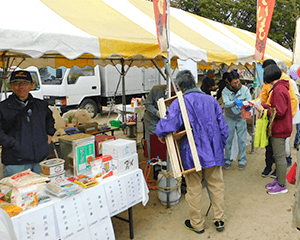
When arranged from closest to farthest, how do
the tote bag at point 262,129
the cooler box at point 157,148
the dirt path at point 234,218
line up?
the dirt path at point 234,218
the tote bag at point 262,129
the cooler box at point 157,148

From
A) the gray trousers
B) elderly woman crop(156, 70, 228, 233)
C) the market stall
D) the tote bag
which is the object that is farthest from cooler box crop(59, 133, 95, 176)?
Result: the gray trousers

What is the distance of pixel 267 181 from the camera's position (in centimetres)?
438

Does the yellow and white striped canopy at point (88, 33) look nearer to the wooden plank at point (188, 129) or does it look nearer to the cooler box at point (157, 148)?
the wooden plank at point (188, 129)

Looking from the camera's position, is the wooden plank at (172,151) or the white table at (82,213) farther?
the wooden plank at (172,151)

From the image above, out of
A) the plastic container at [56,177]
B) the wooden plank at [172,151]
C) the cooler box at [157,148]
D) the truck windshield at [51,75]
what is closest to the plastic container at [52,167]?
the plastic container at [56,177]

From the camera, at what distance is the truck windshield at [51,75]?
935 centimetres

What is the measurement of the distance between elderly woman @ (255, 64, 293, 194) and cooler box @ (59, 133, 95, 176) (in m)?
2.37

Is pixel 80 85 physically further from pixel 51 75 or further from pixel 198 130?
pixel 198 130

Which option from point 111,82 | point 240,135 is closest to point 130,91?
point 111,82

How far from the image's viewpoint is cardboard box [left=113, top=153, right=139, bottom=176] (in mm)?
2674

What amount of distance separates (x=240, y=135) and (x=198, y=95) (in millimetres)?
2532

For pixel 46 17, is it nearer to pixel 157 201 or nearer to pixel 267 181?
pixel 157 201

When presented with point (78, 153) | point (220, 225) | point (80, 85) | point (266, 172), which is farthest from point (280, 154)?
point (80, 85)

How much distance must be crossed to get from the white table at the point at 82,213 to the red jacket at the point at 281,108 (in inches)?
82.4
